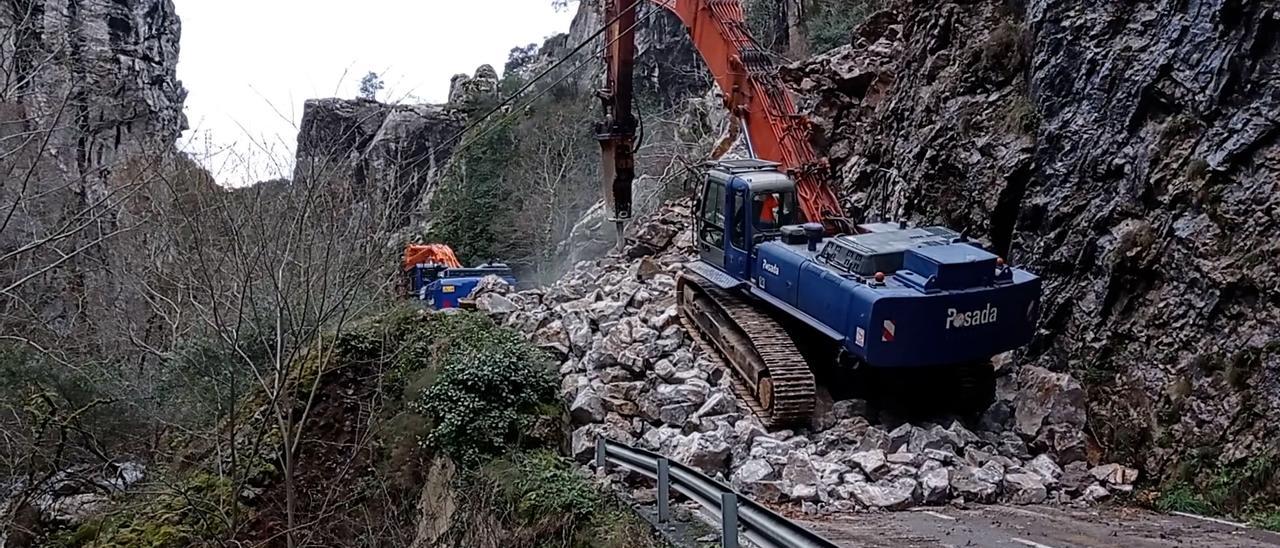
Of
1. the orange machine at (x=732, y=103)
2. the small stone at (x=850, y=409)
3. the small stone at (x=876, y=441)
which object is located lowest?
the small stone at (x=876, y=441)

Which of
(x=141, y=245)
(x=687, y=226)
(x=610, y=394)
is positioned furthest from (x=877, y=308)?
(x=141, y=245)

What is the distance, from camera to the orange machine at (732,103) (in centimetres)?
1046

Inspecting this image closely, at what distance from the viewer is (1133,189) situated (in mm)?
8961

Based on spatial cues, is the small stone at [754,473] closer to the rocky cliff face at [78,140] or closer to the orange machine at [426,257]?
the rocky cliff face at [78,140]

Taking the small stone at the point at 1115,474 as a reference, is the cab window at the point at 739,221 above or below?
above

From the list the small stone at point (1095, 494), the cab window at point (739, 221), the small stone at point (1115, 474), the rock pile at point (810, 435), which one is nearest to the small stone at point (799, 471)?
the rock pile at point (810, 435)

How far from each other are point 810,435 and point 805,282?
1.37 meters

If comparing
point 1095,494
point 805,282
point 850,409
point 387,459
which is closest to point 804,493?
point 850,409

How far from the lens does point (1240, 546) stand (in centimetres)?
571

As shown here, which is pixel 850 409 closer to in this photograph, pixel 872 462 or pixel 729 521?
pixel 872 462

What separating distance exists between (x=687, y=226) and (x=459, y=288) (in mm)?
6213

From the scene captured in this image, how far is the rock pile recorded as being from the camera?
760cm

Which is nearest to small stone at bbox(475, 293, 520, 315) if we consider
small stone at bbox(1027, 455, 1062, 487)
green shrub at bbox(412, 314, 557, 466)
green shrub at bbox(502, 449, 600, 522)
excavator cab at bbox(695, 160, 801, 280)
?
green shrub at bbox(412, 314, 557, 466)

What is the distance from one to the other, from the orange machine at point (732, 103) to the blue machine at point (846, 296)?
18.2 inches
